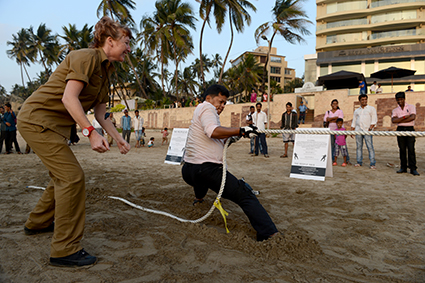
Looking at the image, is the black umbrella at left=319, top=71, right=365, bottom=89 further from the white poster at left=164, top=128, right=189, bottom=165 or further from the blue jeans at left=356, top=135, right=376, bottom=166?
the white poster at left=164, top=128, right=189, bottom=165

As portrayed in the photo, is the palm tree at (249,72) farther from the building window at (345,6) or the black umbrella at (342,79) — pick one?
the black umbrella at (342,79)

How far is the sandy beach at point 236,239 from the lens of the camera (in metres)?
2.08

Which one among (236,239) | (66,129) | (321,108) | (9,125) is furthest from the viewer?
(321,108)

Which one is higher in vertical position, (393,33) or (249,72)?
(393,33)

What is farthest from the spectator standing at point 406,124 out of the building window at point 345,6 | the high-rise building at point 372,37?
the building window at point 345,6

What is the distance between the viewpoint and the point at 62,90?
2.15 meters

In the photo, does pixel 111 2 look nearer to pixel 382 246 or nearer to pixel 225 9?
pixel 225 9

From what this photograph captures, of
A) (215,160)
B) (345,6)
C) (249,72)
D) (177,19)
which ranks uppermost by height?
(345,6)

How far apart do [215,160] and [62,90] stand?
1609 millimetres

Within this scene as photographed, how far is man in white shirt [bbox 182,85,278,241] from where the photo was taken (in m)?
2.66

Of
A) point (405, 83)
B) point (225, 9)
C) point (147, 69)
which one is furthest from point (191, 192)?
point (147, 69)

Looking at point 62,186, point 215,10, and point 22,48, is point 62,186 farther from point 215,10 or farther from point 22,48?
point 22,48

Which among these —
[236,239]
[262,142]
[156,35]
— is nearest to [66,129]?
[236,239]

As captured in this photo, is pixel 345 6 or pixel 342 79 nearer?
pixel 342 79
